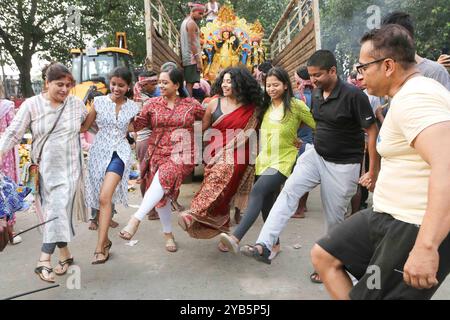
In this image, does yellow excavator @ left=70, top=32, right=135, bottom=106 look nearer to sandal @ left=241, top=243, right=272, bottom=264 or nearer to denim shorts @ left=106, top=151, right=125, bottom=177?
denim shorts @ left=106, top=151, right=125, bottom=177

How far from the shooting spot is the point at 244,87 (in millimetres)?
3646

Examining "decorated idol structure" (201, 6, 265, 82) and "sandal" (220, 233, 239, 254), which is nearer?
"sandal" (220, 233, 239, 254)

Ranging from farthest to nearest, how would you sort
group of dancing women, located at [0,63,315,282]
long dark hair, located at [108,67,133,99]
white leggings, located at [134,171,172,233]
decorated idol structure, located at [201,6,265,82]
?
decorated idol structure, located at [201,6,265,82] < long dark hair, located at [108,67,133,99] < white leggings, located at [134,171,172,233] < group of dancing women, located at [0,63,315,282]

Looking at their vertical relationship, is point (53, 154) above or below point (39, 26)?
below

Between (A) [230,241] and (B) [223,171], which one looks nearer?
(A) [230,241]

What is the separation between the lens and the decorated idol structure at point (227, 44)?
376 inches

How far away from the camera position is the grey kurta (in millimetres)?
3145

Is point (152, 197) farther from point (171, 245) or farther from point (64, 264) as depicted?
point (64, 264)

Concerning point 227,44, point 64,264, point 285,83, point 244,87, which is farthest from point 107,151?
point 227,44

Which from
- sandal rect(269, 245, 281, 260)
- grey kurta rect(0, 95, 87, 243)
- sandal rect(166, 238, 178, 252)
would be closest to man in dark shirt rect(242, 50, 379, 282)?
sandal rect(269, 245, 281, 260)

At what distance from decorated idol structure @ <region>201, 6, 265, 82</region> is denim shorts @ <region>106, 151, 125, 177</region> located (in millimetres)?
6006

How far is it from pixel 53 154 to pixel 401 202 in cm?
259

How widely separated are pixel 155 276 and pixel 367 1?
19978 mm

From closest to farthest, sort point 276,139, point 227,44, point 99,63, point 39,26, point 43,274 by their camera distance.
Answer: point 43,274 < point 276,139 < point 227,44 < point 99,63 < point 39,26
